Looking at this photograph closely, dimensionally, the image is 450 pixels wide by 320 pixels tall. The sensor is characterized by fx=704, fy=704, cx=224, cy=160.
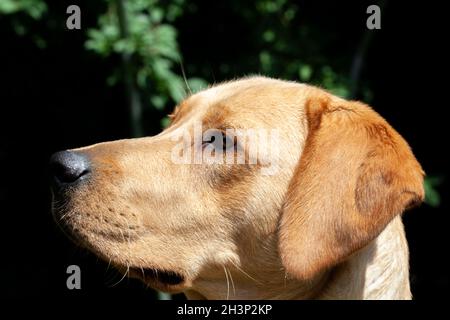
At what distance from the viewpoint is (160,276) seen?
3.62 meters

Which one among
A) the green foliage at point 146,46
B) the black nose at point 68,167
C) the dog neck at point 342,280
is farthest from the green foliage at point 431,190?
the black nose at point 68,167

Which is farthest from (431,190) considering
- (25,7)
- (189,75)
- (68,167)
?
(68,167)

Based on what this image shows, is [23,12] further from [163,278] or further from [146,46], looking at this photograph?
[163,278]

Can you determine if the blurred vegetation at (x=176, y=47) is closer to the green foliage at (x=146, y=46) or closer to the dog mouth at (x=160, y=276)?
the green foliage at (x=146, y=46)

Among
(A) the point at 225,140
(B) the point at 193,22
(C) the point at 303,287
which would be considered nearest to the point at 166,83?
(B) the point at 193,22

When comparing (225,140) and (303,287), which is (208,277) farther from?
(225,140)

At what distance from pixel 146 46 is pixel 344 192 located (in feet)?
9.38

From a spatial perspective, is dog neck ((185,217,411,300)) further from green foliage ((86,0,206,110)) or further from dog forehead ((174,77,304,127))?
green foliage ((86,0,206,110))

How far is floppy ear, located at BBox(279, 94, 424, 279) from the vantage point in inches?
129

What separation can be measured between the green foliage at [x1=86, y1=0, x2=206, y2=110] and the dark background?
1.30 feet

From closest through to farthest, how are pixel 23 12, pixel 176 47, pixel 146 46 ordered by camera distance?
pixel 146 46 → pixel 23 12 → pixel 176 47

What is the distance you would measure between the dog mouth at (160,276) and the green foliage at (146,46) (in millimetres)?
2344

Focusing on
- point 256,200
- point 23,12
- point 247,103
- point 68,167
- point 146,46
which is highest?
point 23,12

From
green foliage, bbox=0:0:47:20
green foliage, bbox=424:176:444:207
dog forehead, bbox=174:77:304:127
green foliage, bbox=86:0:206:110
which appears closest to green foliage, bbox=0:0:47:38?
green foliage, bbox=0:0:47:20
